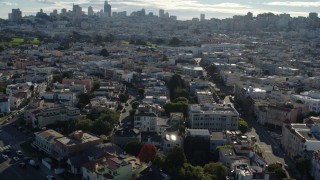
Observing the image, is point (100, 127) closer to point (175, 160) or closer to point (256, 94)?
point (175, 160)

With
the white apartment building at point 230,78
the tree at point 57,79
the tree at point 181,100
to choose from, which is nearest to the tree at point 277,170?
the tree at point 181,100

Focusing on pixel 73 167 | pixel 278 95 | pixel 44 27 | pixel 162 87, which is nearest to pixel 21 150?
pixel 73 167

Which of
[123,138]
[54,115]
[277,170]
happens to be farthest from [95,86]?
[277,170]

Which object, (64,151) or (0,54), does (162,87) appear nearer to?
(64,151)

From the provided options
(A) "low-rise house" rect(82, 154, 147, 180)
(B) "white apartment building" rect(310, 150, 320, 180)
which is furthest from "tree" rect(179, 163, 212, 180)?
(B) "white apartment building" rect(310, 150, 320, 180)

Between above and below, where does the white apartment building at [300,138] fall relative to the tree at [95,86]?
below

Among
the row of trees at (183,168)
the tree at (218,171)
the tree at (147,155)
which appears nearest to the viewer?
the row of trees at (183,168)

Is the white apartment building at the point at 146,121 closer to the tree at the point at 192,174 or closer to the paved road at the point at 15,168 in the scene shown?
the paved road at the point at 15,168
